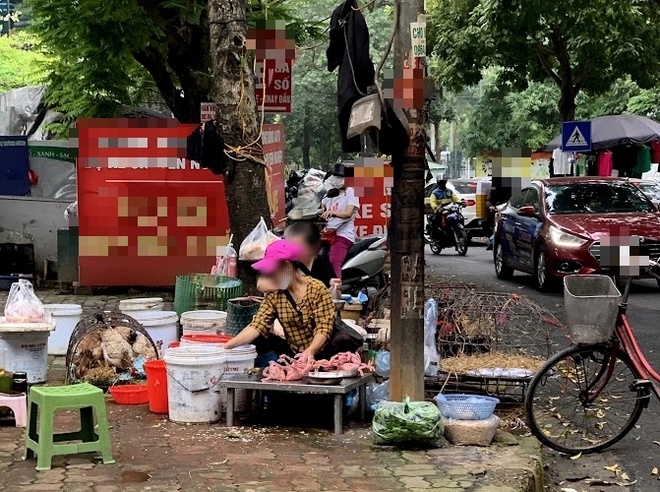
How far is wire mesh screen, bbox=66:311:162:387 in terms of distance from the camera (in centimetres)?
805

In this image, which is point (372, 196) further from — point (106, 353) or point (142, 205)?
point (106, 353)

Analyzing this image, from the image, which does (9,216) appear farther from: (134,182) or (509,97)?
(509,97)

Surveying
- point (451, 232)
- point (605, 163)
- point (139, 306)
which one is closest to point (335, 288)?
point (139, 306)

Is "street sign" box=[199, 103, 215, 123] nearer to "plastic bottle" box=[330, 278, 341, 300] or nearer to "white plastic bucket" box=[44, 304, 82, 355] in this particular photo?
"white plastic bucket" box=[44, 304, 82, 355]

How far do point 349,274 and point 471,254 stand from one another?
488 inches

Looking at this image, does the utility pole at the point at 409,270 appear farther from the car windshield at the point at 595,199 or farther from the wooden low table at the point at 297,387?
the car windshield at the point at 595,199

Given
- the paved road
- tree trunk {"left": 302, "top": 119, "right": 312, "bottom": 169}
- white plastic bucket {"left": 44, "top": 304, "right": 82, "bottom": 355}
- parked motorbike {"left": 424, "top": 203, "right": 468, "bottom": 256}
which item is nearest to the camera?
the paved road

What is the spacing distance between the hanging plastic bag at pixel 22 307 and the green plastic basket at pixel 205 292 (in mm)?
1809

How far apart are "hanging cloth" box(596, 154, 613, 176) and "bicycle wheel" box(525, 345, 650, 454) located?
17.8m

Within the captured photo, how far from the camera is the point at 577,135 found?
71.4ft

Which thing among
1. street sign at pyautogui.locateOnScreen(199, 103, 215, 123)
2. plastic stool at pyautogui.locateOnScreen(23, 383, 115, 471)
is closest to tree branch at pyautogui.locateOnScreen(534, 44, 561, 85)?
street sign at pyautogui.locateOnScreen(199, 103, 215, 123)

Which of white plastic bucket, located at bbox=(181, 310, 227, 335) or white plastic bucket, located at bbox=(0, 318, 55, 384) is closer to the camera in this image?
white plastic bucket, located at bbox=(0, 318, 55, 384)

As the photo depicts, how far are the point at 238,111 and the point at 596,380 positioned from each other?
14.2ft

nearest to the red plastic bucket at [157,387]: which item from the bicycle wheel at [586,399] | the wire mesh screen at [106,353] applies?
the wire mesh screen at [106,353]
